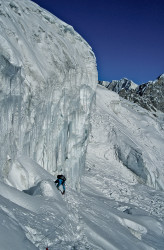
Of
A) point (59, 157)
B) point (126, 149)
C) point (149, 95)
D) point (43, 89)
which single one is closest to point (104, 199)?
point (59, 157)

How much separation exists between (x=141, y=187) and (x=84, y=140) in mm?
9443

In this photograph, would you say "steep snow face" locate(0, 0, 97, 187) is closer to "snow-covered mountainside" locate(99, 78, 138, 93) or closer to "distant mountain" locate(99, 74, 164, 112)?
"distant mountain" locate(99, 74, 164, 112)

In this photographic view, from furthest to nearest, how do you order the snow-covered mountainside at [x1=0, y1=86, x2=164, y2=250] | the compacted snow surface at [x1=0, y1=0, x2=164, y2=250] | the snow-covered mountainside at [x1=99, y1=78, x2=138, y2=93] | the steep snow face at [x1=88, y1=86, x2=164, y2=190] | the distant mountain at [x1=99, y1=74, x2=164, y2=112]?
the snow-covered mountainside at [x1=99, y1=78, x2=138, y2=93], the distant mountain at [x1=99, y1=74, x2=164, y2=112], the steep snow face at [x1=88, y1=86, x2=164, y2=190], the compacted snow surface at [x1=0, y1=0, x2=164, y2=250], the snow-covered mountainside at [x1=0, y1=86, x2=164, y2=250]

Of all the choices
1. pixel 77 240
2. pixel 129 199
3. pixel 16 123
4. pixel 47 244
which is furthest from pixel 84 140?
pixel 47 244

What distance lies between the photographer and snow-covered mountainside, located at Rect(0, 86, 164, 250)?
551 centimetres

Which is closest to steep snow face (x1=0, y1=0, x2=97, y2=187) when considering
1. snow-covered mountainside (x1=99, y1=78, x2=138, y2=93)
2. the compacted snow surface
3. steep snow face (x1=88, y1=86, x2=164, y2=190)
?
the compacted snow surface

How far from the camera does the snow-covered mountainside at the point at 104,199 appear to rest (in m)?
5.51

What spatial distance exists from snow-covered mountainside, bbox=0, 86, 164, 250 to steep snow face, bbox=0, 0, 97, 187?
171 cm

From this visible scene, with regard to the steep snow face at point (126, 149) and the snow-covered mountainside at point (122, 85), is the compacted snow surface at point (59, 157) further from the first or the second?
the snow-covered mountainside at point (122, 85)

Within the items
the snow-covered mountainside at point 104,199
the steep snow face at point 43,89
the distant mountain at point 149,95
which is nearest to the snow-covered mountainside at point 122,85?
the distant mountain at point 149,95

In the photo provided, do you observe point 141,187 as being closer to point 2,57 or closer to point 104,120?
point 104,120

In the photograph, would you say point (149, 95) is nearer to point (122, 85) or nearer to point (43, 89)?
point (122, 85)

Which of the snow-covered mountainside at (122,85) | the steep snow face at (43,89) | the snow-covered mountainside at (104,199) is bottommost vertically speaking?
the snow-covered mountainside at (104,199)

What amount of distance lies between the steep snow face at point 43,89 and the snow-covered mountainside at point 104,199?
1.71m
